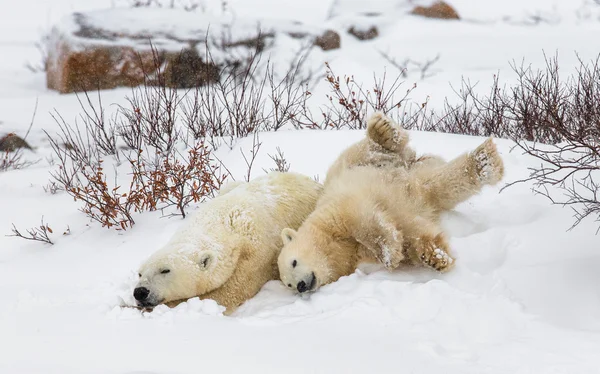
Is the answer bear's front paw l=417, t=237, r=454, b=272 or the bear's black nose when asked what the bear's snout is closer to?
bear's front paw l=417, t=237, r=454, b=272

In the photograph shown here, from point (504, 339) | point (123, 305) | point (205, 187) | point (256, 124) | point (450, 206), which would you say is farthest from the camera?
point (256, 124)

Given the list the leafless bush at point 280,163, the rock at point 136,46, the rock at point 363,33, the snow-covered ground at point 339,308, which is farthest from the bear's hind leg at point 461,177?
the rock at point 363,33

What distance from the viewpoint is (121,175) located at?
17.6 ft

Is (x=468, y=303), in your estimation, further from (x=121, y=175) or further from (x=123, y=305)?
(x=121, y=175)

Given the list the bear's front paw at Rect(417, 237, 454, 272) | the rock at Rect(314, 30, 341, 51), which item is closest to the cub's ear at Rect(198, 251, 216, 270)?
the bear's front paw at Rect(417, 237, 454, 272)

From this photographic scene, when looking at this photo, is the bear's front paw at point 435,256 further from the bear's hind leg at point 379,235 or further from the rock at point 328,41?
the rock at point 328,41

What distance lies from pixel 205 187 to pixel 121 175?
5.13 ft

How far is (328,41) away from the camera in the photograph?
43.0 ft

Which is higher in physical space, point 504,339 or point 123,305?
point 504,339

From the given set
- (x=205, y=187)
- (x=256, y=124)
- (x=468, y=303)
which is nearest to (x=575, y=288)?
(x=468, y=303)

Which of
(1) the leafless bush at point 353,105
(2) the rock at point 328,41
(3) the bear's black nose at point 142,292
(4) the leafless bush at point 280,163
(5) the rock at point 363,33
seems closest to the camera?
(3) the bear's black nose at point 142,292

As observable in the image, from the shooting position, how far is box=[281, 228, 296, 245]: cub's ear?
9.62 feet

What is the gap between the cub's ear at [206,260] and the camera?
9.08ft

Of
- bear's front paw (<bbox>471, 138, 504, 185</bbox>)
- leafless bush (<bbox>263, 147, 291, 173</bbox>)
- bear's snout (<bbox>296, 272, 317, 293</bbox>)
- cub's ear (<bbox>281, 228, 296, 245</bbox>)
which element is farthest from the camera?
leafless bush (<bbox>263, 147, 291, 173</bbox>)
